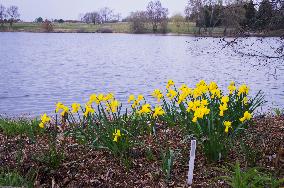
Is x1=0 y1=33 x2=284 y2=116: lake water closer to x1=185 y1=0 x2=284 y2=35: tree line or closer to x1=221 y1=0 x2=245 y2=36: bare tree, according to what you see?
x1=185 y1=0 x2=284 y2=35: tree line

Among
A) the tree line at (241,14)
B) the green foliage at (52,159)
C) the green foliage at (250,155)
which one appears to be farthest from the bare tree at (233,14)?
the green foliage at (52,159)

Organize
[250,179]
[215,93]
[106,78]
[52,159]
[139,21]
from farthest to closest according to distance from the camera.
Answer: [139,21] → [106,78] → [215,93] → [52,159] → [250,179]

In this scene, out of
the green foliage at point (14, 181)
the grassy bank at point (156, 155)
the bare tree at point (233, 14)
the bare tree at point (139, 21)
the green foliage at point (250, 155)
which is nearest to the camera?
the green foliage at point (14, 181)

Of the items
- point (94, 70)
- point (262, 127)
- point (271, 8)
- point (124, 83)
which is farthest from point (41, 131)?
point (94, 70)

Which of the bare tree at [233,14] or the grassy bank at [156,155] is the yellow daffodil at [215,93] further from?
the bare tree at [233,14]

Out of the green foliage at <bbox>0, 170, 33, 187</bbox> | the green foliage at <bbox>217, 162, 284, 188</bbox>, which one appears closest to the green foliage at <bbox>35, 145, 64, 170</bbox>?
the green foliage at <bbox>0, 170, 33, 187</bbox>

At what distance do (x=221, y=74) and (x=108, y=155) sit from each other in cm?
1820

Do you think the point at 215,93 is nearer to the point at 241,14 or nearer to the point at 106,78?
the point at 241,14

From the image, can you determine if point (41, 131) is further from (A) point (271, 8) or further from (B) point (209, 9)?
(A) point (271, 8)

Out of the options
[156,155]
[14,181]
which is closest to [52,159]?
[14,181]

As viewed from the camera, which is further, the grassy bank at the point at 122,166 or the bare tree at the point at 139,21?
the bare tree at the point at 139,21

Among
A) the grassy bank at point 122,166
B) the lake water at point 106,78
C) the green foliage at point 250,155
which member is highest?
the green foliage at point 250,155

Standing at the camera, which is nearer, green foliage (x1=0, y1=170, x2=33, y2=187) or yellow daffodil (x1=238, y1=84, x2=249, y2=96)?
green foliage (x1=0, y1=170, x2=33, y2=187)

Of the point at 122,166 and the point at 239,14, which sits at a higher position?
the point at 239,14
